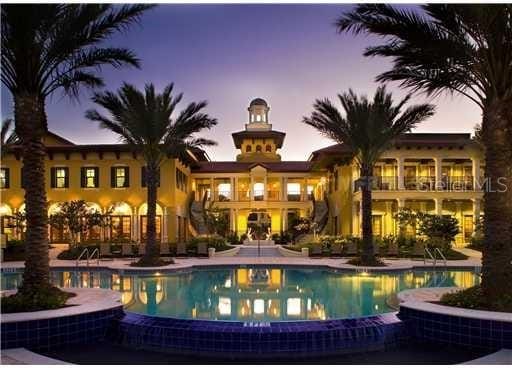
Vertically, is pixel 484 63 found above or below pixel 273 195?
above

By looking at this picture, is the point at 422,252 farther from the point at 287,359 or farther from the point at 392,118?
the point at 287,359

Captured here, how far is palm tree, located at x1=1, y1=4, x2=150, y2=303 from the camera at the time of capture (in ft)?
34.4

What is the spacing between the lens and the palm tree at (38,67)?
10.5 metres

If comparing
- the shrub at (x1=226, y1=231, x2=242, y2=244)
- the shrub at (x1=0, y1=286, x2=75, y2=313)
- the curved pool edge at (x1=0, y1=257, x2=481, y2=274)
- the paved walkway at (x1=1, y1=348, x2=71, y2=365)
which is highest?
the shrub at (x1=0, y1=286, x2=75, y2=313)

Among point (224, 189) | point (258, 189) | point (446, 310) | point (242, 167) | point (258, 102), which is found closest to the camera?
point (446, 310)

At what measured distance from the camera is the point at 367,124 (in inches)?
810

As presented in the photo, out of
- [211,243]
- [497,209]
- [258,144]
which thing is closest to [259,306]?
[497,209]

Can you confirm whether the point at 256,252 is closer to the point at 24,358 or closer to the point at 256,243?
the point at 256,243

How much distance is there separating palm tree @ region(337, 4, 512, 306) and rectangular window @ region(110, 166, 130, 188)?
26.9m

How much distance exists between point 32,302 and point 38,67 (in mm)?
4991

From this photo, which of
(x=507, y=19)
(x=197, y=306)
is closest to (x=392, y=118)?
(x=507, y=19)

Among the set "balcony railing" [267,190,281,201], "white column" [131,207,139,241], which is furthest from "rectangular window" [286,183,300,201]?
"white column" [131,207,139,241]

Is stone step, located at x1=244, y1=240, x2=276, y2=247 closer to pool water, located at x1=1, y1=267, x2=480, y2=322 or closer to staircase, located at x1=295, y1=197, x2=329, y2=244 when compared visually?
staircase, located at x1=295, y1=197, x2=329, y2=244

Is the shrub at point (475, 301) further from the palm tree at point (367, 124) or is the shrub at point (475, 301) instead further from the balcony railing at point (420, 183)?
the balcony railing at point (420, 183)
